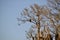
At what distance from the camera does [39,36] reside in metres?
8.59

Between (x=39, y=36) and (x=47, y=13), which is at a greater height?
(x=47, y=13)

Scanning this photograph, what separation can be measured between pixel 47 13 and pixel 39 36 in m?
1.08

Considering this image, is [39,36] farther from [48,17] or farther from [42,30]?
[48,17]

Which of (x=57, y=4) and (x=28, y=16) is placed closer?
(x=57, y=4)

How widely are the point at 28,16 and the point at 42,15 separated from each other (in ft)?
2.30

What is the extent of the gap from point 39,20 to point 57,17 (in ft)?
2.91

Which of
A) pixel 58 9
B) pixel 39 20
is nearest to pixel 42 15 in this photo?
pixel 39 20

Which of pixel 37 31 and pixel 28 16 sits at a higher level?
pixel 28 16

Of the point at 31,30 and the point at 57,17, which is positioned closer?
the point at 57,17

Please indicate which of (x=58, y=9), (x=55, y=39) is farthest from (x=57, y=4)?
(x=55, y=39)

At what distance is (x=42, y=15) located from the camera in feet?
28.6

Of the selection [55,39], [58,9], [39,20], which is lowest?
[55,39]

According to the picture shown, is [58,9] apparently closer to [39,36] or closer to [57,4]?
[57,4]

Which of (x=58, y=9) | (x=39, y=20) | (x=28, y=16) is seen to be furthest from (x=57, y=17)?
(x=28, y=16)
